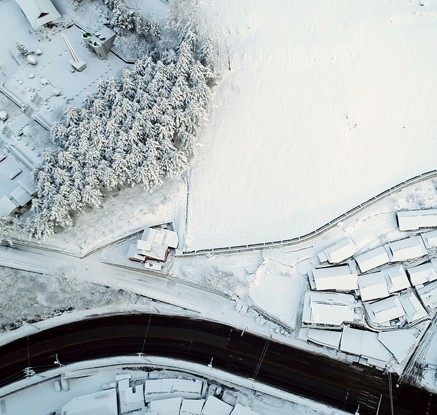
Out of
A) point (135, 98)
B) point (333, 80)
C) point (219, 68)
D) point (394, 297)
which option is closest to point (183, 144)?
point (135, 98)

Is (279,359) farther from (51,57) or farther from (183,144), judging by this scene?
(51,57)

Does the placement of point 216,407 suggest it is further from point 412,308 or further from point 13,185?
point 13,185

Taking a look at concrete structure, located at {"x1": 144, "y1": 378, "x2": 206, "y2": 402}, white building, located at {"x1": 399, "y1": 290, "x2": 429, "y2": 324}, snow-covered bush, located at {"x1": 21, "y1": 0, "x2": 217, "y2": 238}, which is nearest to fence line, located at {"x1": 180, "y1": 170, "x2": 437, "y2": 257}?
snow-covered bush, located at {"x1": 21, "y1": 0, "x2": 217, "y2": 238}

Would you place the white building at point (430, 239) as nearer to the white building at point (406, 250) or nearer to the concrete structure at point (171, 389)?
the white building at point (406, 250)

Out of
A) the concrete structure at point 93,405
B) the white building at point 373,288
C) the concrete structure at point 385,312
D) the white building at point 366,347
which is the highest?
the white building at point 373,288

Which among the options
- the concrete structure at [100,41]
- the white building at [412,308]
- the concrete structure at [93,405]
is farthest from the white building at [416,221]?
the concrete structure at [100,41]

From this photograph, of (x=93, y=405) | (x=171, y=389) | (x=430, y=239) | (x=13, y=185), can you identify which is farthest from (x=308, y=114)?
(x=93, y=405)
